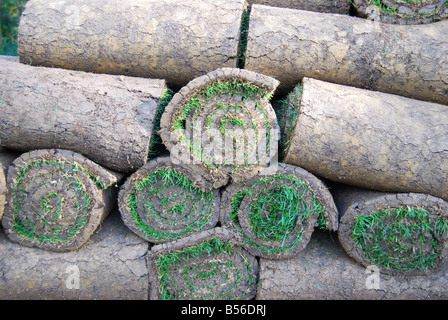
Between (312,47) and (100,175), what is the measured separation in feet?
4.80

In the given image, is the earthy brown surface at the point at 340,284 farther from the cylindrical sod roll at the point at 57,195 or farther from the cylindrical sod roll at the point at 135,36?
the cylindrical sod roll at the point at 135,36

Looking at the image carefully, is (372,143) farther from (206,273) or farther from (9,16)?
(9,16)

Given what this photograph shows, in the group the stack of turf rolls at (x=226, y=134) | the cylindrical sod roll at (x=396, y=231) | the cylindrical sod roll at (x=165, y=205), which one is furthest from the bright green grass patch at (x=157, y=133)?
the cylindrical sod roll at (x=396, y=231)

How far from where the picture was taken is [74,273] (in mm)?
2320

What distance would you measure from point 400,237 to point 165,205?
4.48 feet

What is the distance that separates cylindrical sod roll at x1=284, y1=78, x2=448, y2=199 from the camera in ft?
7.20

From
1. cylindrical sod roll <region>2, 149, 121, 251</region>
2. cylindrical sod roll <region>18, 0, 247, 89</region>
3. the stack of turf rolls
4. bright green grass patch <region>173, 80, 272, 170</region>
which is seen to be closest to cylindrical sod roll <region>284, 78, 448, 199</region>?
the stack of turf rolls

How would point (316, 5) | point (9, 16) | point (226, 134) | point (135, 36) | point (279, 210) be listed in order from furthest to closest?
point (9, 16) < point (316, 5) < point (135, 36) < point (279, 210) < point (226, 134)

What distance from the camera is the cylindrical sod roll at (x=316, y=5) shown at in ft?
8.68

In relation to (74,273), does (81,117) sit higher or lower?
higher

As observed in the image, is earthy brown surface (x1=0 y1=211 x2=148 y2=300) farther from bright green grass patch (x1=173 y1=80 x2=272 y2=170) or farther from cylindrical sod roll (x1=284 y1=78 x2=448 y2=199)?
cylindrical sod roll (x1=284 y1=78 x2=448 y2=199)

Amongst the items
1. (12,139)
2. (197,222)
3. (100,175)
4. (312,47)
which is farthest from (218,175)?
(12,139)

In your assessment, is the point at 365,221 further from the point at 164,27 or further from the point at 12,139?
the point at 12,139

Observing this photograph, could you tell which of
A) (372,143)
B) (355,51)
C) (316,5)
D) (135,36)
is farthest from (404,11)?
(135,36)
